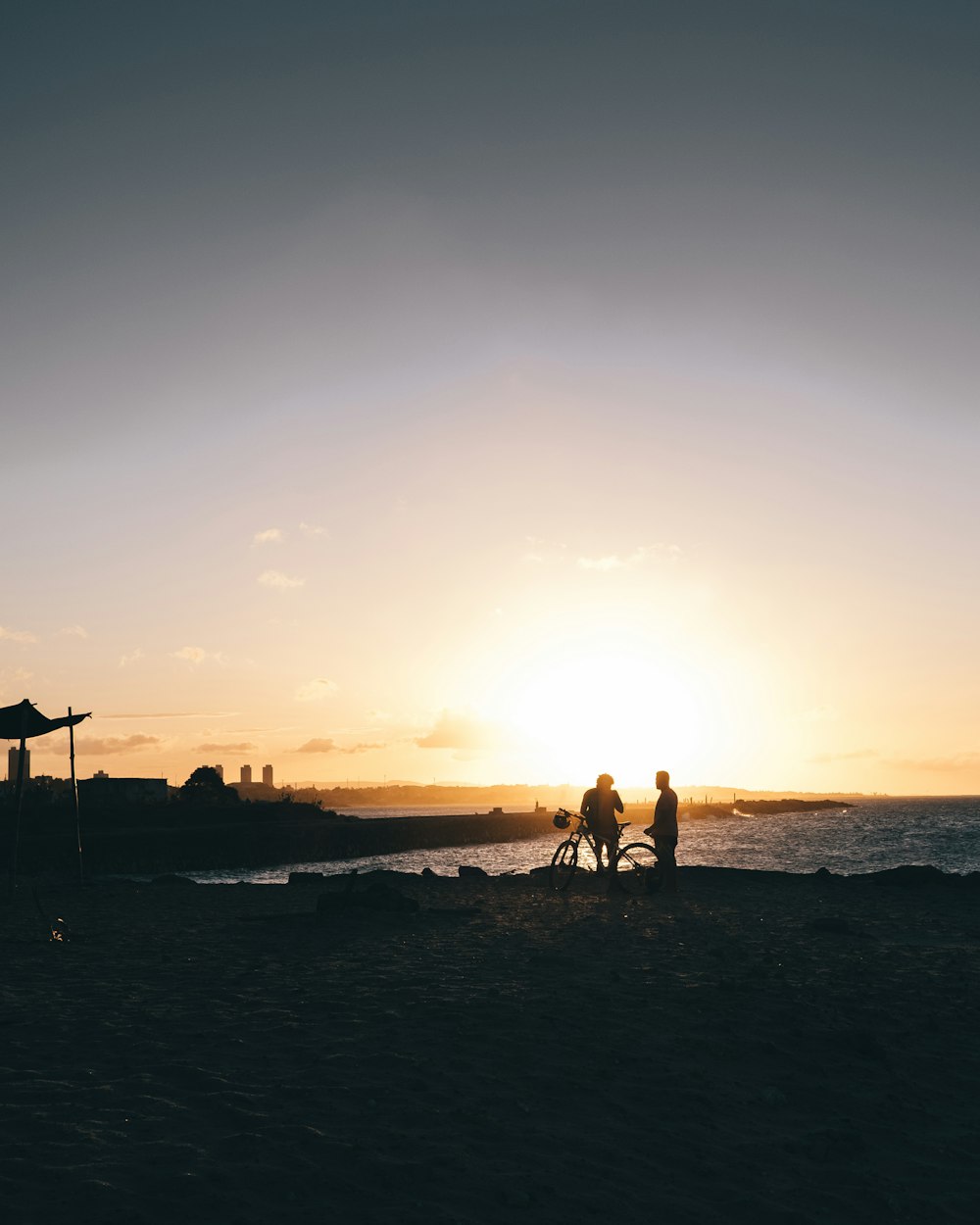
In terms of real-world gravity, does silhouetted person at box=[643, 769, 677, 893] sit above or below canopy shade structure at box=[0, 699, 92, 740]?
below

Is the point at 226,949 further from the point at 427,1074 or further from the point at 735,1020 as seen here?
the point at 735,1020

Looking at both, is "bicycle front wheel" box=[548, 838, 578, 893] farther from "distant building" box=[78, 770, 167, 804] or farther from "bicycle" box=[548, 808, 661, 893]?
"distant building" box=[78, 770, 167, 804]

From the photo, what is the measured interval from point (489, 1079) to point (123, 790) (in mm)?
102841

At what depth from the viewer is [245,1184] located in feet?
17.4

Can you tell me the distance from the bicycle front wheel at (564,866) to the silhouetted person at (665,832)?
205cm

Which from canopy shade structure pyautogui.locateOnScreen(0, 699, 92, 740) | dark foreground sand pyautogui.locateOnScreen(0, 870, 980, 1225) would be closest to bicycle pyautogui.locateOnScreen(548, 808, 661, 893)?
dark foreground sand pyautogui.locateOnScreen(0, 870, 980, 1225)

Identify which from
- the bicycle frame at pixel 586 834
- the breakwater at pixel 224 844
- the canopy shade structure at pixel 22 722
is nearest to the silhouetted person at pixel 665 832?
the bicycle frame at pixel 586 834

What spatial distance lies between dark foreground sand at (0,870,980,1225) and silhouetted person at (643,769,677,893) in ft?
17.8

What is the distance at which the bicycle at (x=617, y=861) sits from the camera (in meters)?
19.7

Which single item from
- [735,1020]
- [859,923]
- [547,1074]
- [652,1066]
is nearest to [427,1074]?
[547,1074]

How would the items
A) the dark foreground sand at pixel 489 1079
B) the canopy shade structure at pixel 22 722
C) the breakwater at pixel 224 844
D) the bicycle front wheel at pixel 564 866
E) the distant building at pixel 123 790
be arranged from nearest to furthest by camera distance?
the dark foreground sand at pixel 489 1079 < the canopy shade structure at pixel 22 722 < the bicycle front wheel at pixel 564 866 < the breakwater at pixel 224 844 < the distant building at pixel 123 790

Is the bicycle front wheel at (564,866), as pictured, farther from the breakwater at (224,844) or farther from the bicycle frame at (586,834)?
the breakwater at (224,844)

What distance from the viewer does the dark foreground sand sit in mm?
5391

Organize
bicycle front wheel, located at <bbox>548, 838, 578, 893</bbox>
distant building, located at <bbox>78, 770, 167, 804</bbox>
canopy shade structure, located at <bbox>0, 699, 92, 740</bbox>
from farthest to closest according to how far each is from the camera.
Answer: distant building, located at <bbox>78, 770, 167, 804</bbox>, bicycle front wheel, located at <bbox>548, 838, 578, 893</bbox>, canopy shade structure, located at <bbox>0, 699, 92, 740</bbox>
